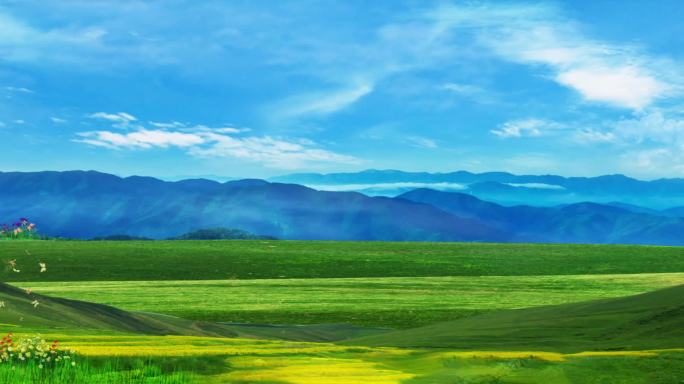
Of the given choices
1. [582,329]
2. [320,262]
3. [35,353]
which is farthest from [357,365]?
[320,262]

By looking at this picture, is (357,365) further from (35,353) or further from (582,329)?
(582,329)

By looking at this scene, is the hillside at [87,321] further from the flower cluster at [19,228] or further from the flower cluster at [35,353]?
the flower cluster at [35,353]

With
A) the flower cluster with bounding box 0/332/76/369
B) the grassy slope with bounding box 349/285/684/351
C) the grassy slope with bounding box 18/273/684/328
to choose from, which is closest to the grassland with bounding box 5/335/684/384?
the flower cluster with bounding box 0/332/76/369

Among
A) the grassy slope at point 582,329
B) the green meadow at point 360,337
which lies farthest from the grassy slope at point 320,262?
the grassy slope at point 582,329

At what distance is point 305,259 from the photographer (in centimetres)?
8781

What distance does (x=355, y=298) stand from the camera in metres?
42.2

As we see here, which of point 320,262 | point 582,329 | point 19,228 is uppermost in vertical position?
point 19,228

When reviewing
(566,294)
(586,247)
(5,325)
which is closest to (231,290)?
(566,294)

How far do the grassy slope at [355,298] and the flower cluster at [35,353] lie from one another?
18137 mm

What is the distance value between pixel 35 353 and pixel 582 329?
29.3ft

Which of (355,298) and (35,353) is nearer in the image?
(35,353)

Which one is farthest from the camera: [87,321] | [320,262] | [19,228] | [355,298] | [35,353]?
[320,262]

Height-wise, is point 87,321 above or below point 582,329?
below

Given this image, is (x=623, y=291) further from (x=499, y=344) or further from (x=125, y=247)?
(x=125, y=247)
